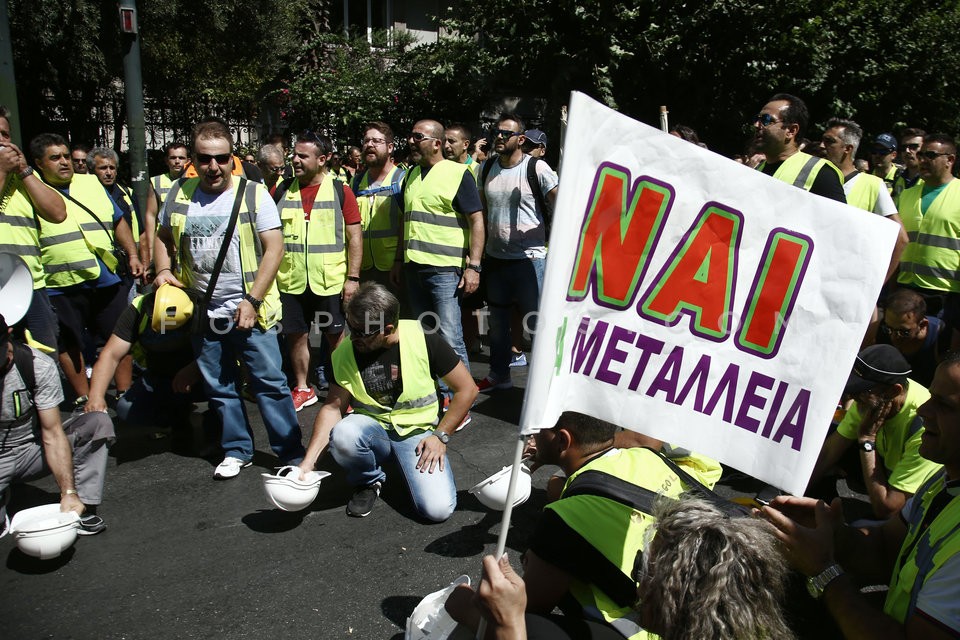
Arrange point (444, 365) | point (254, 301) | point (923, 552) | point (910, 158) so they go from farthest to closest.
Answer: point (910, 158)
point (254, 301)
point (444, 365)
point (923, 552)

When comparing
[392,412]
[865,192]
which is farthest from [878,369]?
[392,412]

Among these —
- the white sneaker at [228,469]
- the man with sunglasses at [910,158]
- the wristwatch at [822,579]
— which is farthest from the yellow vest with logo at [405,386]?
the man with sunglasses at [910,158]

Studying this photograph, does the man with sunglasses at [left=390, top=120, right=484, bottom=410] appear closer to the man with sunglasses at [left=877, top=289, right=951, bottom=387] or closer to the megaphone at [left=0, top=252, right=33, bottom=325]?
the megaphone at [left=0, top=252, right=33, bottom=325]

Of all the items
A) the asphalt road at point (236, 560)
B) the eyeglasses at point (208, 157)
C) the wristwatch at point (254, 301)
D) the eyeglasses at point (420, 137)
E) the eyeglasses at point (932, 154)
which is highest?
the eyeglasses at point (420, 137)

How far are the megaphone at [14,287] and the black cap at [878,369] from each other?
387 centimetres

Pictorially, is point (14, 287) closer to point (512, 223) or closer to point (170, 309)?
point (170, 309)

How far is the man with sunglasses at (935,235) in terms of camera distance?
5.14 metres

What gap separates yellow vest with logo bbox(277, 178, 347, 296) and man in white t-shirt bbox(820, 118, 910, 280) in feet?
10.8

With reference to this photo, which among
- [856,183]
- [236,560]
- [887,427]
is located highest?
[856,183]

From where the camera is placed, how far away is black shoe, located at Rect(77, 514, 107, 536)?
3608mm

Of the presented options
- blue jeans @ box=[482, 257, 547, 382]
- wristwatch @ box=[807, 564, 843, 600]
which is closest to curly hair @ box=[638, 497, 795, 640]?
wristwatch @ box=[807, 564, 843, 600]

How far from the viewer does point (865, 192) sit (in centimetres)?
473

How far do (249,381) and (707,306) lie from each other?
301cm

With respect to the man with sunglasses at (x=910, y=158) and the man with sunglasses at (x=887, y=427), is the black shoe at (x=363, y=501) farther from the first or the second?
the man with sunglasses at (x=910, y=158)
